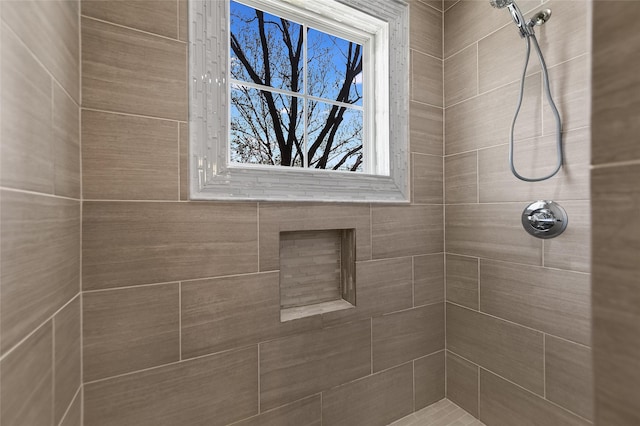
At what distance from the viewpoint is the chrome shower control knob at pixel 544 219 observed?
1.14 m

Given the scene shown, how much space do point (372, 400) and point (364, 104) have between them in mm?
1433

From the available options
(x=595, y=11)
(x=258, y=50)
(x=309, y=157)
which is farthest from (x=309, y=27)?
(x=595, y=11)

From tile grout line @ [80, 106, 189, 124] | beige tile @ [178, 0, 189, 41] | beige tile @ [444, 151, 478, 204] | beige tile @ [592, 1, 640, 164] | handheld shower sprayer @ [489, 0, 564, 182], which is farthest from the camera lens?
beige tile @ [444, 151, 478, 204]

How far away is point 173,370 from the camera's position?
1021 millimetres

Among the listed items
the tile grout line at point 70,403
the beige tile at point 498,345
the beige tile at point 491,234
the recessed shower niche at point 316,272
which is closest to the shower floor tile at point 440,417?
the beige tile at point 498,345

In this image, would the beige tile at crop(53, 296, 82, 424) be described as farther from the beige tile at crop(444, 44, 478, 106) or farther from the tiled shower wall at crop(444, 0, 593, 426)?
the beige tile at crop(444, 44, 478, 106)

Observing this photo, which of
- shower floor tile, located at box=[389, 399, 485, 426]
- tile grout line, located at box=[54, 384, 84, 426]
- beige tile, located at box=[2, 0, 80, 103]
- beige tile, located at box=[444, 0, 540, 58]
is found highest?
beige tile, located at box=[444, 0, 540, 58]

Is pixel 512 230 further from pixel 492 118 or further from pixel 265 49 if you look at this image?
pixel 265 49

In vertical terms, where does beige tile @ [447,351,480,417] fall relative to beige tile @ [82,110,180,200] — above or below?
below

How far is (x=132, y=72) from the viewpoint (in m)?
0.96

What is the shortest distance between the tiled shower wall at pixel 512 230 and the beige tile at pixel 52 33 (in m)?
1.52

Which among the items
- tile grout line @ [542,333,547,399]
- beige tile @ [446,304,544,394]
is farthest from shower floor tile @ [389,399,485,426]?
tile grout line @ [542,333,547,399]

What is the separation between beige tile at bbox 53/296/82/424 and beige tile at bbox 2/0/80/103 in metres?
0.58

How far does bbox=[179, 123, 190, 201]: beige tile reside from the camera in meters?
1.03
